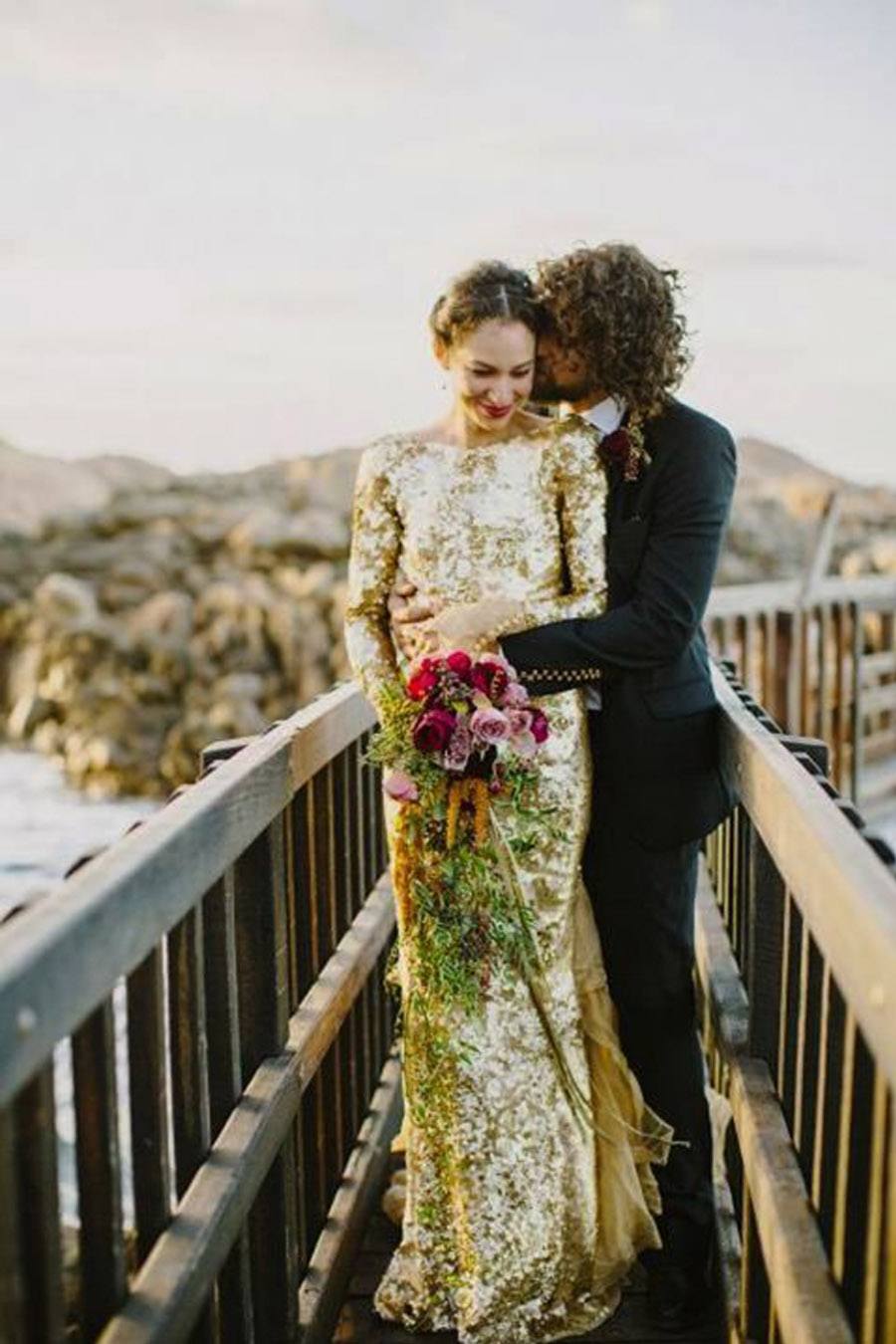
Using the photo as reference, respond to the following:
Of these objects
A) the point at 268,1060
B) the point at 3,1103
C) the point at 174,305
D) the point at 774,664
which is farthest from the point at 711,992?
the point at 174,305

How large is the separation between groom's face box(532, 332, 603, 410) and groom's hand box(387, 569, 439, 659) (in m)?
0.50

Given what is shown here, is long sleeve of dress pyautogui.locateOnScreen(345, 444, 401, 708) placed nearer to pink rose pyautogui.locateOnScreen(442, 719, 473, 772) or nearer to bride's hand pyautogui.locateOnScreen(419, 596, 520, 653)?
bride's hand pyautogui.locateOnScreen(419, 596, 520, 653)

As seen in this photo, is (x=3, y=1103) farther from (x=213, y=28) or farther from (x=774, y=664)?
(x=213, y=28)

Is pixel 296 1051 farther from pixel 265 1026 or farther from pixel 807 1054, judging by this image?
pixel 807 1054

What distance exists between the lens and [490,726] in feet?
10.4

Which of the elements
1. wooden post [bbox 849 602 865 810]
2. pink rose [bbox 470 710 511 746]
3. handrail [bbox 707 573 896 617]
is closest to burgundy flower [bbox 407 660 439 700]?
pink rose [bbox 470 710 511 746]

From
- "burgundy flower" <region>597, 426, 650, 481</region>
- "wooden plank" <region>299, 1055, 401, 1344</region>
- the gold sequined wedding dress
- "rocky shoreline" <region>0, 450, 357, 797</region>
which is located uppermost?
"burgundy flower" <region>597, 426, 650, 481</region>

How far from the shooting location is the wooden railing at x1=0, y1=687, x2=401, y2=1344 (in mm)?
1845

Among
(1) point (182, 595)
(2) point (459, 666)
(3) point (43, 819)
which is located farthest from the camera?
(1) point (182, 595)

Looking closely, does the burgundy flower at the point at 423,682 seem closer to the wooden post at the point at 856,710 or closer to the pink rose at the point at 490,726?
the pink rose at the point at 490,726

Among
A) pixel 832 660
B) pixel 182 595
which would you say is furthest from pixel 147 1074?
pixel 182 595

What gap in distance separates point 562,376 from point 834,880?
5.61ft

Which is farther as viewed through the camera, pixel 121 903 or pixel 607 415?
pixel 607 415

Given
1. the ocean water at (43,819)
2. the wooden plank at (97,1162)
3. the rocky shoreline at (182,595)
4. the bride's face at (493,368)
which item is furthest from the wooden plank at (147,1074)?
the rocky shoreline at (182,595)
